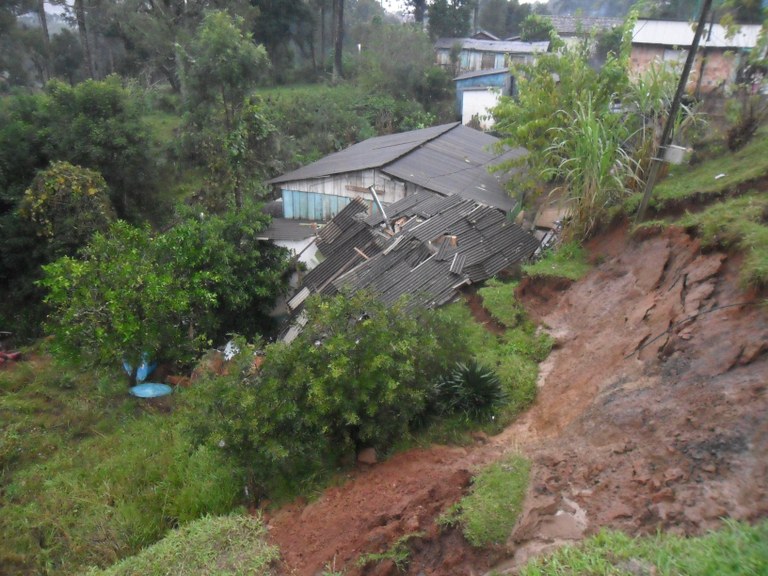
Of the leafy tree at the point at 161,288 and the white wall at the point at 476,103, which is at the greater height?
the white wall at the point at 476,103

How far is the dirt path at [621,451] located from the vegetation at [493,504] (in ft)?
0.42

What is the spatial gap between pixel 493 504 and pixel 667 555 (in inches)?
72.5

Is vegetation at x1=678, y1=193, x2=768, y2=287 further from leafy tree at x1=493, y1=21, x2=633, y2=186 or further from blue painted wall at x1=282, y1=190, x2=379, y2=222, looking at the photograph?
blue painted wall at x1=282, y1=190, x2=379, y2=222

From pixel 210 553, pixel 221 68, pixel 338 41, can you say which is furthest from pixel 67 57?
pixel 210 553

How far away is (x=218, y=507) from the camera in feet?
24.3

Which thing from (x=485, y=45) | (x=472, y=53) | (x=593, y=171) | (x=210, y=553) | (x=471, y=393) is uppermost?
(x=485, y=45)

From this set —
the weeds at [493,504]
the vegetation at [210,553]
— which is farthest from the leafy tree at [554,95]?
the vegetation at [210,553]

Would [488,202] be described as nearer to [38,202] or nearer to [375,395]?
[375,395]

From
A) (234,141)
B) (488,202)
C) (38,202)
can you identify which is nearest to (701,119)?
(488,202)

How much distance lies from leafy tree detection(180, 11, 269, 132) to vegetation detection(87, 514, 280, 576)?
15191 millimetres

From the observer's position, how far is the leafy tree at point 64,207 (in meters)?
14.4

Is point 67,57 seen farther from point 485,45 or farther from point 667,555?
point 667,555

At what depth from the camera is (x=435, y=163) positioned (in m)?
17.4

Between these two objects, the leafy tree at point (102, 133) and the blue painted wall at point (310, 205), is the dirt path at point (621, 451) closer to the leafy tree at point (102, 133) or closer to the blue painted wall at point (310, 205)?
the blue painted wall at point (310, 205)
